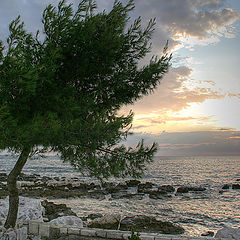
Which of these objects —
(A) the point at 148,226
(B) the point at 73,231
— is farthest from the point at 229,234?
(B) the point at 73,231

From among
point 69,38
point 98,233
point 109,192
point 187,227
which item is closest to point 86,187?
point 109,192

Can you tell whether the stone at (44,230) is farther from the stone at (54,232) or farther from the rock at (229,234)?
the rock at (229,234)

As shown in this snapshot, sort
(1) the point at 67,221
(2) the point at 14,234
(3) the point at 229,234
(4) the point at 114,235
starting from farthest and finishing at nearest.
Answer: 1. (1) the point at 67,221
2. (3) the point at 229,234
3. (4) the point at 114,235
4. (2) the point at 14,234

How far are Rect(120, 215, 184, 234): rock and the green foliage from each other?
6.79m

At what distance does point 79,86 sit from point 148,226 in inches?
355

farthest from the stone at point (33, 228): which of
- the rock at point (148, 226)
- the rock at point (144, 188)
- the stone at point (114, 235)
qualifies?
the rock at point (144, 188)

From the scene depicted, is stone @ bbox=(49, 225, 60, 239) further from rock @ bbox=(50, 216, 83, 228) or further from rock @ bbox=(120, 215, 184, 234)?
rock @ bbox=(120, 215, 184, 234)

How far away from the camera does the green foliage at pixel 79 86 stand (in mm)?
6289

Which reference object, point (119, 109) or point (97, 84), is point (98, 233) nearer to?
point (119, 109)

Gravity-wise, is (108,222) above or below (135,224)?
above

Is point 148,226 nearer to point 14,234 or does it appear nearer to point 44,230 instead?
point 44,230

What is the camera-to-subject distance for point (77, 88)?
8.20m

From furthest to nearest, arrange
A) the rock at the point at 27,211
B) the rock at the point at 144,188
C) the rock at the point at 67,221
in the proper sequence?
the rock at the point at 144,188, the rock at the point at 27,211, the rock at the point at 67,221

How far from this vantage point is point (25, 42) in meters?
7.46
